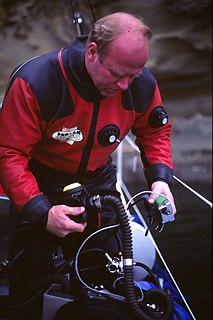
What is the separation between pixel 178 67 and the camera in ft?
13.8

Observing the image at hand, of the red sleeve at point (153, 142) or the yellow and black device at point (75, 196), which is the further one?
the red sleeve at point (153, 142)

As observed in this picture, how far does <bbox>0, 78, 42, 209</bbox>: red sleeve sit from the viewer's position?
1.08 meters

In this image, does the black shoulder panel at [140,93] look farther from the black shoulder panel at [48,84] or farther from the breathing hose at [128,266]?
the breathing hose at [128,266]

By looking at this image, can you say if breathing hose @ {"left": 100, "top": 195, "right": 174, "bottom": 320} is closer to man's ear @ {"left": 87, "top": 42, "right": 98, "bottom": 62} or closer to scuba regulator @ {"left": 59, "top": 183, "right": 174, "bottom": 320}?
scuba regulator @ {"left": 59, "top": 183, "right": 174, "bottom": 320}

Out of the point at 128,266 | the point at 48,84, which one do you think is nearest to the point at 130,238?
the point at 128,266

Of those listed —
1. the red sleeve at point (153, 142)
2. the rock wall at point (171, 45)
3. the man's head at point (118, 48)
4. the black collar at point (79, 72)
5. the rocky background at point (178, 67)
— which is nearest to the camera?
the man's head at point (118, 48)

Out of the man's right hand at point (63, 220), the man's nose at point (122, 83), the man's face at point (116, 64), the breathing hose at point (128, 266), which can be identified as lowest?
the breathing hose at point (128, 266)

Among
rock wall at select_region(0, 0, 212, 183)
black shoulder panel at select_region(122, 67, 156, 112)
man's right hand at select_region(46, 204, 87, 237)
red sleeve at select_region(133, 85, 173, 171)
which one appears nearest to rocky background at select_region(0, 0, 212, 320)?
rock wall at select_region(0, 0, 212, 183)

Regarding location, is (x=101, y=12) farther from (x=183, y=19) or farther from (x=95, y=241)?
(x=95, y=241)

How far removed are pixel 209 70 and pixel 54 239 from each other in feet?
10.8

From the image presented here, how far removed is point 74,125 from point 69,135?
26 millimetres

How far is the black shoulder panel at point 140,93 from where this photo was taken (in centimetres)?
122

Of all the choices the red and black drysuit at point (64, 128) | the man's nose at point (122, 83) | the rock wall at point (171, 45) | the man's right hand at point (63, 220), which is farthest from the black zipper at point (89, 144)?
the rock wall at point (171, 45)

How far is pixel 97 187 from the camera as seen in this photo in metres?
1.35
